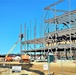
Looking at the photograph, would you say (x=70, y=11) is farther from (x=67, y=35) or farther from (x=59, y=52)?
(x=59, y=52)

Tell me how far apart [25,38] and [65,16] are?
3203cm

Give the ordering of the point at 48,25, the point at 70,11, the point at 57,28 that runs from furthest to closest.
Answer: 1. the point at 48,25
2. the point at 57,28
3. the point at 70,11

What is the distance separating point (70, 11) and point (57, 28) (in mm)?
8191

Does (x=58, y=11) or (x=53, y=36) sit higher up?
(x=58, y=11)

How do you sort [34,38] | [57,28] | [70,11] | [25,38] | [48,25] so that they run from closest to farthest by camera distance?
1. [70,11]
2. [57,28]
3. [48,25]
4. [34,38]
5. [25,38]

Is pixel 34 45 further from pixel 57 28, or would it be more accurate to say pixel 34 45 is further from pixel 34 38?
pixel 57 28

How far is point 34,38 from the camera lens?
3686 inches

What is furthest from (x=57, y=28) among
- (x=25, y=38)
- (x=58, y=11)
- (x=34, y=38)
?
(x=25, y=38)

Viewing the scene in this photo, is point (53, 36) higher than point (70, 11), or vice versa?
point (70, 11)

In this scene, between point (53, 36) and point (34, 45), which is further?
point (34, 45)

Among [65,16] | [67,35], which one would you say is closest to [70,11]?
[65,16]

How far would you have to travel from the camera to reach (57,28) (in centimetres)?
7519

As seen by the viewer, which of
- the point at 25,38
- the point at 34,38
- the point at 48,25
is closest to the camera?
the point at 48,25

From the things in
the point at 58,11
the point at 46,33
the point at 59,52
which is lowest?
the point at 59,52
